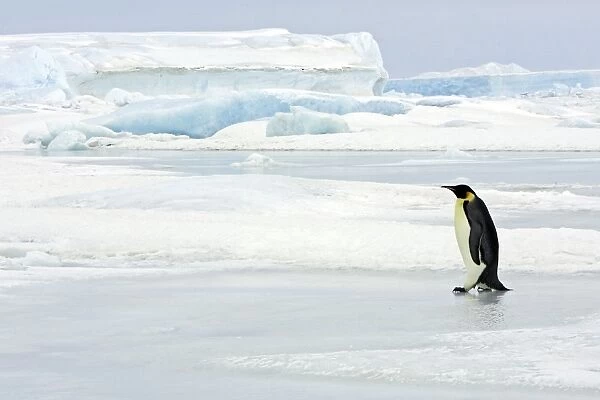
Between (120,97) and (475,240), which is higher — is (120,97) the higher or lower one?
the lower one

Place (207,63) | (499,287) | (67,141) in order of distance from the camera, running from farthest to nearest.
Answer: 1. (207,63)
2. (67,141)
3. (499,287)

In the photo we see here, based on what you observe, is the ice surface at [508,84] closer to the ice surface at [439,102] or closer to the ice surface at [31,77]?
the ice surface at [439,102]

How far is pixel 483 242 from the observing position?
534 centimetres

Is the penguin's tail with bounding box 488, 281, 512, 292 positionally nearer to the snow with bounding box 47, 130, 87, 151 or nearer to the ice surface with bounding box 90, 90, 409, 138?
the snow with bounding box 47, 130, 87, 151

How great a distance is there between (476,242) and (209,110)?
2244 centimetres

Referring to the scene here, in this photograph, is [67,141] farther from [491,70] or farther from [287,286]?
[491,70]

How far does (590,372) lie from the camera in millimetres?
3219

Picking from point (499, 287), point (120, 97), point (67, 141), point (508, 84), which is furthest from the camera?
point (508, 84)

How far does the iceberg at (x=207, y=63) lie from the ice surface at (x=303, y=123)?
9.25m

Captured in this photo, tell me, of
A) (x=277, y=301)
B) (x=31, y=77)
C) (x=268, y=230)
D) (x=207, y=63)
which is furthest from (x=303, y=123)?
(x=277, y=301)

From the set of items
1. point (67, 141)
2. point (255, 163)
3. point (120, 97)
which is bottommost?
point (67, 141)

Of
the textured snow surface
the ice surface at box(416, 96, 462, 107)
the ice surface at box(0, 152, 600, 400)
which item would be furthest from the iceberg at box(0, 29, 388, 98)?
the ice surface at box(0, 152, 600, 400)

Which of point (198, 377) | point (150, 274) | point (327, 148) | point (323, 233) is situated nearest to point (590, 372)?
point (198, 377)

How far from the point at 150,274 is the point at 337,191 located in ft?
16.9
